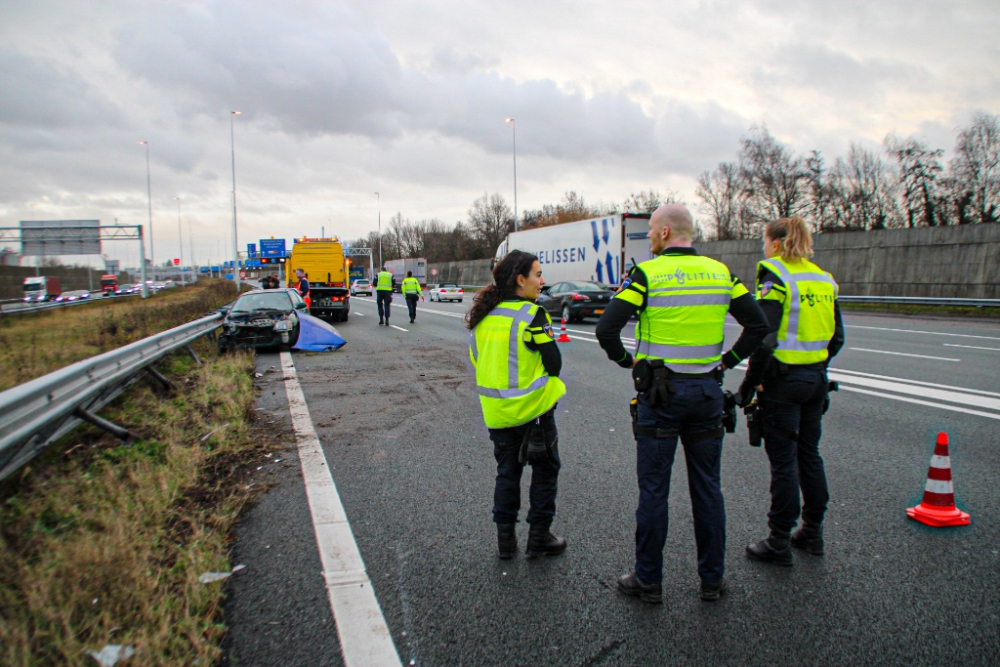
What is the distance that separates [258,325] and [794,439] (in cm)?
1166

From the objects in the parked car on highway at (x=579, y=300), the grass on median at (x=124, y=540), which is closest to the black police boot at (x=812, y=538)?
the grass on median at (x=124, y=540)

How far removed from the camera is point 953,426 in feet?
19.9

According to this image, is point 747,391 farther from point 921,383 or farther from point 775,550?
point 921,383

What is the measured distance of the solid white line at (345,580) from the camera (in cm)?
259

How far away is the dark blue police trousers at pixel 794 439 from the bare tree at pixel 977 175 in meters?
41.2

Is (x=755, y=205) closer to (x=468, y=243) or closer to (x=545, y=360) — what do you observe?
(x=468, y=243)

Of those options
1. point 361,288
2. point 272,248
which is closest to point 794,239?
point 361,288

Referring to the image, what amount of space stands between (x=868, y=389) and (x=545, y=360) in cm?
648

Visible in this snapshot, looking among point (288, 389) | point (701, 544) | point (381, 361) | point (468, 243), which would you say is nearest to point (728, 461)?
point (701, 544)

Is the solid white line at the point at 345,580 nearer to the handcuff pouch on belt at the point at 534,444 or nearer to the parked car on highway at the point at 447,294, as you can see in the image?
the handcuff pouch on belt at the point at 534,444

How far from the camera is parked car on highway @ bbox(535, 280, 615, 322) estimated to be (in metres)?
19.2

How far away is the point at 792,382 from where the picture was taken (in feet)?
11.0

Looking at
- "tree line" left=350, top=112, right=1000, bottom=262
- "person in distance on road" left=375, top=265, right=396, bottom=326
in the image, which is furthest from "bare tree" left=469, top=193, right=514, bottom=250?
"person in distance on road" left=375, top=265, right=396, bottom=326

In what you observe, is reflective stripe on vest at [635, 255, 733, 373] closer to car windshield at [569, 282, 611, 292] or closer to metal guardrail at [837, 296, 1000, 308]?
car windshield at [569, 282, 611, 292]
